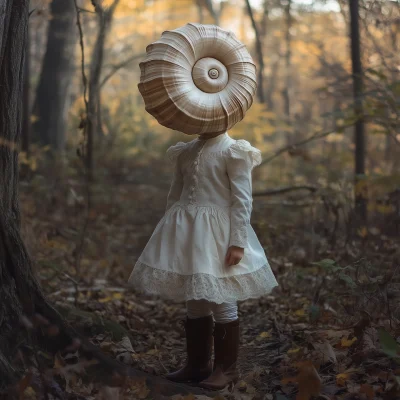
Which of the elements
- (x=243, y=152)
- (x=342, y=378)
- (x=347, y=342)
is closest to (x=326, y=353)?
(x=347, y=342)

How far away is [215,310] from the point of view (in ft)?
12.2

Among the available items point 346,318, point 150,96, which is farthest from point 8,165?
point 346,318

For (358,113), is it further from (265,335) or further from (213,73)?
(213,73)

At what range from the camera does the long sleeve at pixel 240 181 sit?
140 inches

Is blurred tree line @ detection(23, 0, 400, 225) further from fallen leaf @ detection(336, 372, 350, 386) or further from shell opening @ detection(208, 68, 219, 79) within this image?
fallen leaf @ detection(336, 372, 350, 386)

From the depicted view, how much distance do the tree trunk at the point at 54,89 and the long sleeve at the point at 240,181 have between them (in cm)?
838

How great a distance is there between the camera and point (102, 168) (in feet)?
41.5

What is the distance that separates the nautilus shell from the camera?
339 cm

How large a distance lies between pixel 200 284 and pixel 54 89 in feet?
29.8

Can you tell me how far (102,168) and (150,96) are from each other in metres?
9.39

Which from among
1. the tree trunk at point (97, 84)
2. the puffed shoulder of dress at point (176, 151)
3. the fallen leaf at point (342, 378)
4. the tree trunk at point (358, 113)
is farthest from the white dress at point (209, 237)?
the tree trunk at point (358, 113)

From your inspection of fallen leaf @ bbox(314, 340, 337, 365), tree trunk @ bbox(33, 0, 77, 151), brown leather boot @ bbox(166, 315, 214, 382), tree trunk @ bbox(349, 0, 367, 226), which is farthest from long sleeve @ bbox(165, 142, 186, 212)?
tree trunk @ bbox(33, 0, 77, 151)

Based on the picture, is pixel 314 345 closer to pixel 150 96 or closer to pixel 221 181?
pixel 221 181

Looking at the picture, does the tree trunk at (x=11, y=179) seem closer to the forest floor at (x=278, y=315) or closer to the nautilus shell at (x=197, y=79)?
the forest floor at (x=278, y=315)
